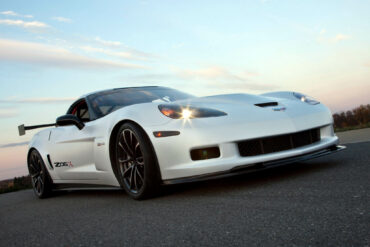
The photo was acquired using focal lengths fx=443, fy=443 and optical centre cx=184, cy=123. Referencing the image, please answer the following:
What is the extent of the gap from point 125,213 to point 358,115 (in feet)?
36.9

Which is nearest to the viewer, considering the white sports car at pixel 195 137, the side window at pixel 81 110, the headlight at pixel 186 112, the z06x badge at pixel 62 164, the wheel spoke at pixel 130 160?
the white sports car at pixel 195 137

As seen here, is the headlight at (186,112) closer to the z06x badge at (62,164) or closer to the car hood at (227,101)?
the car hood at (227,101)

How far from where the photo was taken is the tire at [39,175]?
605 cm

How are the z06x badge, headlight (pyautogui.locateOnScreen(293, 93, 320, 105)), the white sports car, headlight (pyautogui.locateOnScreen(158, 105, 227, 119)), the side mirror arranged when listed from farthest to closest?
the z06x badge → the side mirror → headlight (pyautogui.locateOnScreen(293, 93, 320, 105)) → headlight (pyautogui.locateOnScreen(158, 105, 227, 119)) → the white sports car

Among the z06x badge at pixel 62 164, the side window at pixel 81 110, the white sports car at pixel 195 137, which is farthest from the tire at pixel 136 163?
the side window at pixel 81 110

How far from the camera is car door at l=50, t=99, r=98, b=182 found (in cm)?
487

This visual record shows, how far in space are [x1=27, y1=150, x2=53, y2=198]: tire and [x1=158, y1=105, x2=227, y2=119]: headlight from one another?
2.76 metres

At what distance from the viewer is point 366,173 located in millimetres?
3678

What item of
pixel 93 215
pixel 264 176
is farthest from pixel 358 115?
pixel 93 215

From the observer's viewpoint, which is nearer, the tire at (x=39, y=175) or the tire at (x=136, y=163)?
the tire at (x=136, y=163)

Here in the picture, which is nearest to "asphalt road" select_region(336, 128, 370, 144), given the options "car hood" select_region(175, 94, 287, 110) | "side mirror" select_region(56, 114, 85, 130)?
"car hood" select_region(175, 94, 287, 110)

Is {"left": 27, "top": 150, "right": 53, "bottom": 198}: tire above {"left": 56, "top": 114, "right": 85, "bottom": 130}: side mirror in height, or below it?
below

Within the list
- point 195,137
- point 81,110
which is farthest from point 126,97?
point 195,137

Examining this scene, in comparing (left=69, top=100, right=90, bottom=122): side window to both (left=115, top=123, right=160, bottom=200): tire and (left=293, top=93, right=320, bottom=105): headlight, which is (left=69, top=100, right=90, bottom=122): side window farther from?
(left=293, top=93, right=320, bottom=105): headlight
